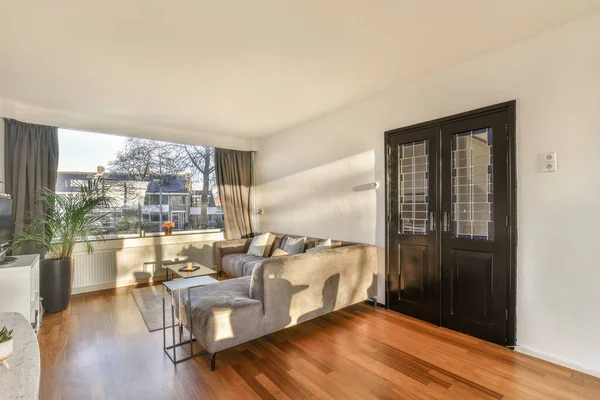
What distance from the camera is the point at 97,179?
470cm

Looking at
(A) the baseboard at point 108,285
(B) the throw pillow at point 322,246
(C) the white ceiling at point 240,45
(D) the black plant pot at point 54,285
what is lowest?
(A) the baseboard at point 108,285

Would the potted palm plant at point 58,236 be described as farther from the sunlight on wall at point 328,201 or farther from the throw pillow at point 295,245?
the sunlight on wall at point 328,201

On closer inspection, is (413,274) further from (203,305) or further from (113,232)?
(113,232)

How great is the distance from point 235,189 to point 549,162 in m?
4.82

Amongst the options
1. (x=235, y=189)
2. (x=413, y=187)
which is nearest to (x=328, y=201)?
(x=413, y=187)

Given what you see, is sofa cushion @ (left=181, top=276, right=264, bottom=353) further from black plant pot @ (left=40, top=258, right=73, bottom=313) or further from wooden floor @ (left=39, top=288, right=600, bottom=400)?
black plant pot @ (left=40, top=258, right=73, bottom=313)

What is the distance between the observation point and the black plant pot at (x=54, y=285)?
364cm

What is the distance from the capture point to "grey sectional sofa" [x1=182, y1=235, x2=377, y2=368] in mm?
2455

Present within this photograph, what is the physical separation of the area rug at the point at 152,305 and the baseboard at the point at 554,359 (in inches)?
134

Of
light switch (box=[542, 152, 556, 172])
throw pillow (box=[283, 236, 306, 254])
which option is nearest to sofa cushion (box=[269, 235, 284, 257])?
throw pillow (box=[283, 236, 306, 254])

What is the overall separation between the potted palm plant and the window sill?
21.3 inches

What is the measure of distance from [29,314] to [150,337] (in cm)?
119

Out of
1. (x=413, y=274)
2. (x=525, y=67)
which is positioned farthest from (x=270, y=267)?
(x=525, y=67)

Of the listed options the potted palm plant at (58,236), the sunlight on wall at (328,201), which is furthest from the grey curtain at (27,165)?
the sunlight on wall at (328,201)
